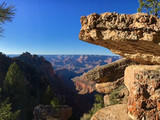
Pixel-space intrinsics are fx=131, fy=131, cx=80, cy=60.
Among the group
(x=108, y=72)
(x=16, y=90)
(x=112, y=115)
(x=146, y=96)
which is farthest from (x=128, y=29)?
(x=16, y=90)

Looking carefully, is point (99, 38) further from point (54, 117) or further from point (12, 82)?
point (12, 82)

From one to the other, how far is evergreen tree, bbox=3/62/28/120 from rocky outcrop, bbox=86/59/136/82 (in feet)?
81.5

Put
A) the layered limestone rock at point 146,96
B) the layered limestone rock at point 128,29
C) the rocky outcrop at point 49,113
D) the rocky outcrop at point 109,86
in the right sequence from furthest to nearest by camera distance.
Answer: the rocky outcrop at point 49,113 < the rocky outcrop at point 109,86 < the layered limestone rock at point 146,96 < the layered limestone rock at point 128,29

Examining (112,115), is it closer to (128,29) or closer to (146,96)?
(146,96)

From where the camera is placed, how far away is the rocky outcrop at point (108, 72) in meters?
22.5

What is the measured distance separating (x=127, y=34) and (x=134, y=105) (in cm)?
486

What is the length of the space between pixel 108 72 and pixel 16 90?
2854 centimetres

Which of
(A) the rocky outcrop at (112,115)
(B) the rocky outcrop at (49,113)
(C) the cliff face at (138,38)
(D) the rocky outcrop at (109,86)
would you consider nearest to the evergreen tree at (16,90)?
(B) the rocky outcrop at (49,113)

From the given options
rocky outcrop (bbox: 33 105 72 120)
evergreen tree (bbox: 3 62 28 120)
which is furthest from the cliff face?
evergreen tree (bbox: 3 62 28 120)

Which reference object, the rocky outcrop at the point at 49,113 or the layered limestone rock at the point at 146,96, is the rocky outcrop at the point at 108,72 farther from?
the layered limestone rock at the point at 146,96

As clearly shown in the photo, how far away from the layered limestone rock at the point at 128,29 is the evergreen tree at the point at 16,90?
34238mm

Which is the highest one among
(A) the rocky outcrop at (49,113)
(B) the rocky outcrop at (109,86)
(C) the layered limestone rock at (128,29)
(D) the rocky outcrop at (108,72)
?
(C) the layered limestone rock at (128,29)

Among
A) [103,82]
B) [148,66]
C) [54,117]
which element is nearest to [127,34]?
[148,66]

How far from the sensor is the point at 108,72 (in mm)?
22609
